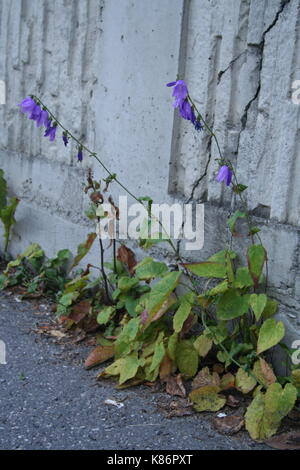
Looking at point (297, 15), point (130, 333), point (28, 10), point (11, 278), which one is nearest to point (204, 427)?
point (130, 333)

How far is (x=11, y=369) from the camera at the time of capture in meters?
3.01

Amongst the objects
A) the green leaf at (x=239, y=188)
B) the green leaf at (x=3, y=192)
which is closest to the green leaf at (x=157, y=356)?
the green leaf at (x=239, y=188)

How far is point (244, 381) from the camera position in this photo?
2588 mm

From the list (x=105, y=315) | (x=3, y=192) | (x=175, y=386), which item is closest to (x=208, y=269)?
(x=175, y=386)

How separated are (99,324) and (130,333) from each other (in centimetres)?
55

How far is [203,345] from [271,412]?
0.47 m

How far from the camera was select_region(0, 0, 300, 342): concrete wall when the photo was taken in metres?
2.65

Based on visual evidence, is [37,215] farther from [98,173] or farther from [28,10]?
[28,10]

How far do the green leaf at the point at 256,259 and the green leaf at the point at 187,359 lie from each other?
1.34 ft

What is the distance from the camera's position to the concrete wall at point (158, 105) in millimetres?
2646

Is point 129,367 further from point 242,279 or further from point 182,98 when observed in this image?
point 182,98

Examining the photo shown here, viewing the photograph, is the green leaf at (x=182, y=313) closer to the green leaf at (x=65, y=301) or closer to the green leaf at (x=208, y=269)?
the green leaf at (x=208, y=269)

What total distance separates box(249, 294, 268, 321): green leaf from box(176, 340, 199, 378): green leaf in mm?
362

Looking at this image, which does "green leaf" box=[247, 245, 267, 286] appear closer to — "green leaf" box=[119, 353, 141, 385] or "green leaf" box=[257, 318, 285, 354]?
"green leaf" box=[257, 318, 285, 354]
